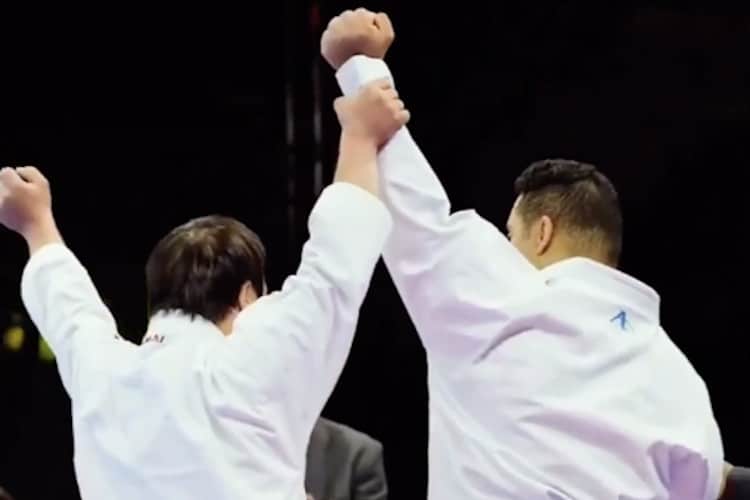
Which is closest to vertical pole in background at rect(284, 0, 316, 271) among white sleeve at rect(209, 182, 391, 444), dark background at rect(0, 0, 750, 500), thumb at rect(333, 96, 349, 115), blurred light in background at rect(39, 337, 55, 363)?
dark background at rect(0, 0, 750, 500)

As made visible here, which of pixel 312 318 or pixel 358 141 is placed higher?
pixel 358 141

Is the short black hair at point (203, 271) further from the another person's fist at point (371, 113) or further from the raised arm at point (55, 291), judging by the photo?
the another person's fist at point (371, 113)

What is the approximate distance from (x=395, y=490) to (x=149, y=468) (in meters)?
3.26

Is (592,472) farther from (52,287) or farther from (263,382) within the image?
(52,287)

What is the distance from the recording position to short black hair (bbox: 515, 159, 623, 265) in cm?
185

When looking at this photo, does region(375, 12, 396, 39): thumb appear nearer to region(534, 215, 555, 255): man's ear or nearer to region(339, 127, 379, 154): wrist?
region(339, 127, 379, 154): wrist

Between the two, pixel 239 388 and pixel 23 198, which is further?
pixel 23 198

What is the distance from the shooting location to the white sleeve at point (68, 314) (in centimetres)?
164

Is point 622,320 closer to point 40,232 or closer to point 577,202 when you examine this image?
point 577,202

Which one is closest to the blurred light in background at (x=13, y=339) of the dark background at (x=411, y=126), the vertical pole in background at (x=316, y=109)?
the dark background at (x=411, y=126)

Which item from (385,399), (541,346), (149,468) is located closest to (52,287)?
(149,468)

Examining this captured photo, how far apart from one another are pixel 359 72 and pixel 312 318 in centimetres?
34

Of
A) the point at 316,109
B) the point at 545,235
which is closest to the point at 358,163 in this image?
the point at 545,235

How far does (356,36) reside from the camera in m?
1.70
